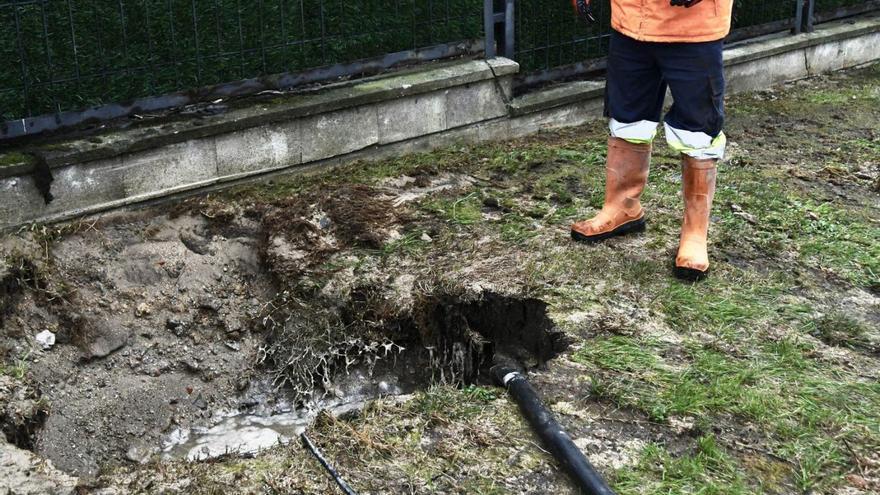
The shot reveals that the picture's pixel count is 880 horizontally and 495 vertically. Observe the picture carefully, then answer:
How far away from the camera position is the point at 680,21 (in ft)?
14.6

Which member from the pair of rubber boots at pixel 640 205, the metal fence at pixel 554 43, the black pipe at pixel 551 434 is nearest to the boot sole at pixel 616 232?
the pair of rubber boots at pixel 640 205

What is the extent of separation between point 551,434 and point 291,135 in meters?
2.79

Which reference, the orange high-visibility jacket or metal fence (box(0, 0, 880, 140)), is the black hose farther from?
metal fence (box(0, 0, 880, 140))

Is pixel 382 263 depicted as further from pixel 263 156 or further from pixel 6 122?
pixel 6 122

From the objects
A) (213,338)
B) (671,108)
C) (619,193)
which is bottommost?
(213,338)

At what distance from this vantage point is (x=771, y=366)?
13.0 ft

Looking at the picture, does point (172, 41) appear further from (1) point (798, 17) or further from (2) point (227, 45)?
(1) point (798, 17)

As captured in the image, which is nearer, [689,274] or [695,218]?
[689,274]

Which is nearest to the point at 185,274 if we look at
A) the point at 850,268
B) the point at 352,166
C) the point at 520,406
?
the point at 352,166

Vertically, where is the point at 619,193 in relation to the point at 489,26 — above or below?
below

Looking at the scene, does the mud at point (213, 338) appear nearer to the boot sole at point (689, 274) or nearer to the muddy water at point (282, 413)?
the muddy water at point (282, 413)

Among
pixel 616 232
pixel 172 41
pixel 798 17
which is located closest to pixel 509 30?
pixel 616 232

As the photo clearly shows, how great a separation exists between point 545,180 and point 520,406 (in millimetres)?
2421

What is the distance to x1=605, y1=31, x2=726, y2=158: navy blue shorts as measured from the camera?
14.9 ft
